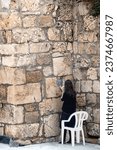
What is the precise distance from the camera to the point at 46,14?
8000 millimetres

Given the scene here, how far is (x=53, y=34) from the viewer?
812 cm

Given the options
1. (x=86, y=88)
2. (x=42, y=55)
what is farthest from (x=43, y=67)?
(x=86, y=88)

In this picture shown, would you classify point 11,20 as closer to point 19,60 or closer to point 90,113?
point 19,60

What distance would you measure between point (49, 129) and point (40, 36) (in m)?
1.59

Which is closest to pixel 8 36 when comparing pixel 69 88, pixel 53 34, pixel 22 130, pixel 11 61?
pixel 11 61

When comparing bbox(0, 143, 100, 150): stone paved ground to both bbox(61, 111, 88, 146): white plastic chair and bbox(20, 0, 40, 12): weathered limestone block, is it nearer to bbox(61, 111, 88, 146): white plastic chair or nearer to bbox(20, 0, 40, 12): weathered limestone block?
bbox(61, 111, 88, 146): white plastic chair

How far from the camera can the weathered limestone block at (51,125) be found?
26.5ft

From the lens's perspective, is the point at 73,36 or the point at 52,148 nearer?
the point at 52,148

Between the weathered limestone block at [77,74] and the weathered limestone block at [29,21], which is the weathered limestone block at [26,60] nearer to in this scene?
the weathered limestone block at [29,21]

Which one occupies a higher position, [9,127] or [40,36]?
[40,36]

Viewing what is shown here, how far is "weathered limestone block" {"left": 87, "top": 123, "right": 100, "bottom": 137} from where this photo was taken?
8.12 meters

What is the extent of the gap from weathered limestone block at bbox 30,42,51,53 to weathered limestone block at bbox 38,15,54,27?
0.32 metres

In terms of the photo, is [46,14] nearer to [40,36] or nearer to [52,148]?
[40,36]

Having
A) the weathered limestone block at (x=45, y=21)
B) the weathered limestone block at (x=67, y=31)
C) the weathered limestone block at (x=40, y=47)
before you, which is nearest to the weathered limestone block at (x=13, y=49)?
the weathered limestone block at (x=40, y=47)
